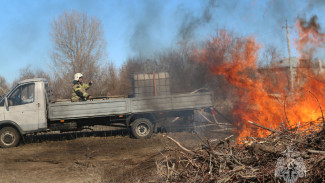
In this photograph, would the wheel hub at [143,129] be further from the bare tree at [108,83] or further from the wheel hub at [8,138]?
the bare tree at [108,83]

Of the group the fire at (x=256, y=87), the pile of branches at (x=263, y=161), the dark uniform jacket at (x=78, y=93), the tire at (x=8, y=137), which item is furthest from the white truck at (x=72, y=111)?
the pile of branches at (x=263, y=161)

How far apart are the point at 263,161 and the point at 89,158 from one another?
16.1ft

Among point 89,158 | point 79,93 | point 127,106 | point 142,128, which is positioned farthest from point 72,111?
point 89,158

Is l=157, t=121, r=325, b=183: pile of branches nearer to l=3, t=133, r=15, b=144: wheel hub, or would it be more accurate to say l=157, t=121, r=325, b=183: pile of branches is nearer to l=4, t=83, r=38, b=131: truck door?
l=4, t=83, r=38, b=131: truck door

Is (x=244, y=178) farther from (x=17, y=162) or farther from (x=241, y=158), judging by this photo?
(x=17, y=162)

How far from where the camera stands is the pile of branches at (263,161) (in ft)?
11.1

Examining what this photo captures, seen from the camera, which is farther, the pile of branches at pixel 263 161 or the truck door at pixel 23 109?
the truck door at pixel 23 109

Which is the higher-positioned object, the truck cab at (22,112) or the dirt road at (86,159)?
the truck cab at (22,112)

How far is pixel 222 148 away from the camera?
4.29 m

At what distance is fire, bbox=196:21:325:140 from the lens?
7.51m

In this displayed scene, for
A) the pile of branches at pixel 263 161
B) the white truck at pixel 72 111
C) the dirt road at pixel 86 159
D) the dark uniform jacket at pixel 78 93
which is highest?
the dark uniform jacket at pixel 78 93

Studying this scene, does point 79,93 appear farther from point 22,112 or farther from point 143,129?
point 143,129

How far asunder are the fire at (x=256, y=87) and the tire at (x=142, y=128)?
315 cm

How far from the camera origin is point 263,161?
3734 mm
